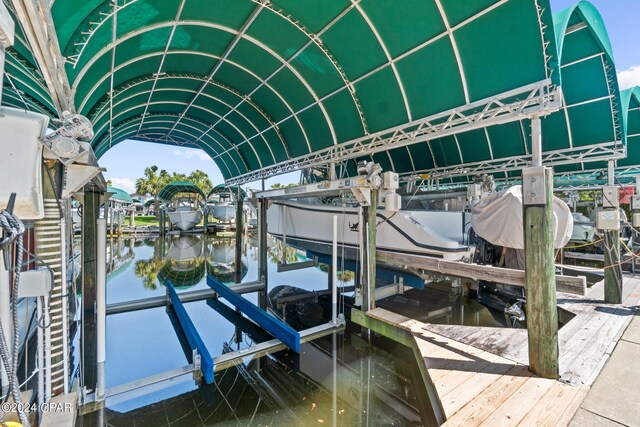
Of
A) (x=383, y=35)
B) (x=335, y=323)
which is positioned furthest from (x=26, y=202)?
(x=383, y=35)

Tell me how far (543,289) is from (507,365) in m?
0.94

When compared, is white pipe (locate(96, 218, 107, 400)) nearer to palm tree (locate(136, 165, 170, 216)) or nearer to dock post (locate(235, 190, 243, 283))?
dock post (locate(235, 190, 243, 283))

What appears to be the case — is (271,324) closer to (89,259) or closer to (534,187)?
(89,259)

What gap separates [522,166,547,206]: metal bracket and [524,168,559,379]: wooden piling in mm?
37

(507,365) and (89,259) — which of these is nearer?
(507,365)

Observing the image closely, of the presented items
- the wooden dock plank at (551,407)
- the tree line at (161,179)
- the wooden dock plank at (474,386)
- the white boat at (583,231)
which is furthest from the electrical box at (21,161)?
the tree line at (161,179)

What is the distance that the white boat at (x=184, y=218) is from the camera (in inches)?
891

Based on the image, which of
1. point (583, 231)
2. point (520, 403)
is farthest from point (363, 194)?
point (583, 231)

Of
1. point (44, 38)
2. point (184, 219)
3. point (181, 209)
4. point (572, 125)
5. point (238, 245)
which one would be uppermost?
point (572, 125)

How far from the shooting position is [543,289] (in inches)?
106

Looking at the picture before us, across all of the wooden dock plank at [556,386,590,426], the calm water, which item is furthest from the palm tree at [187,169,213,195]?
the wooden dock plank at [556,386,590,426]

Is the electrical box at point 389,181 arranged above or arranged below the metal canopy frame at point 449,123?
below

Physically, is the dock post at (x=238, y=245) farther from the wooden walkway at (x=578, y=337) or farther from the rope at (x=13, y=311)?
the rope at (x=13, y=311)

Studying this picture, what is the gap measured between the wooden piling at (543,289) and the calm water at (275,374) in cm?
133
